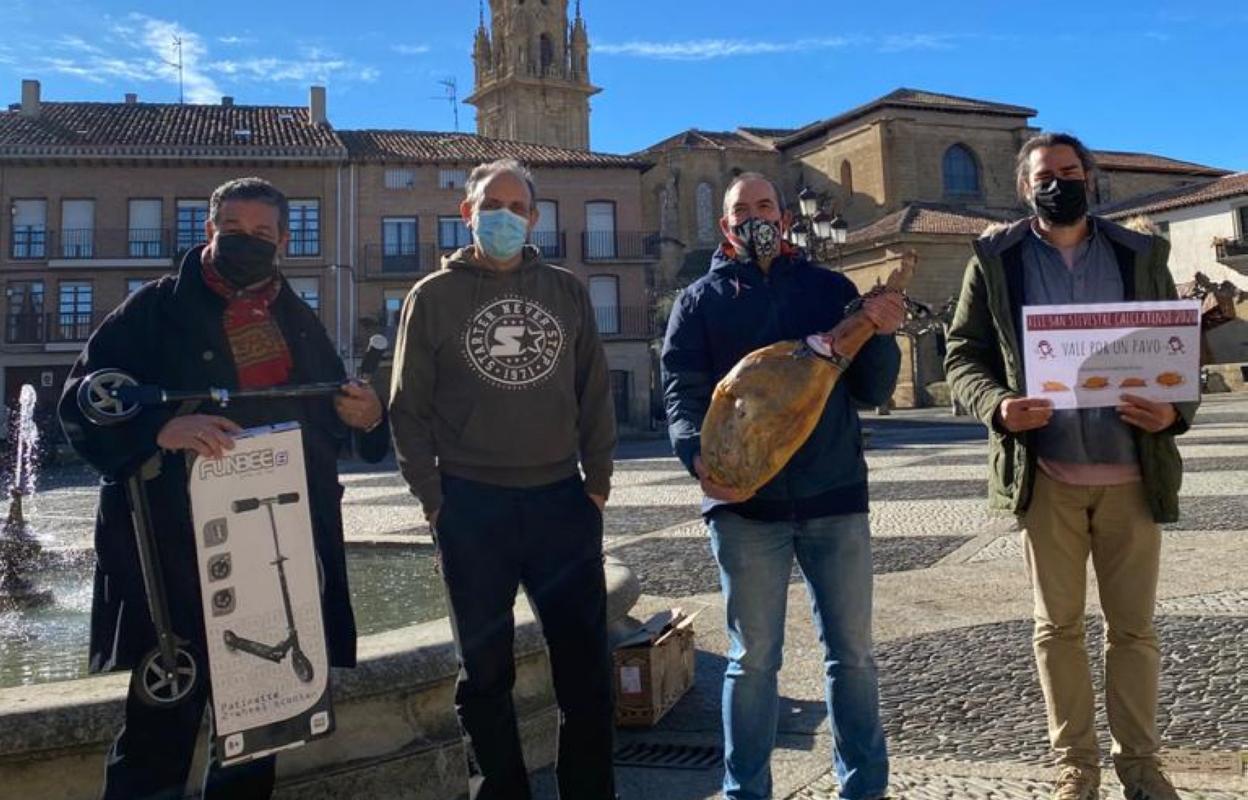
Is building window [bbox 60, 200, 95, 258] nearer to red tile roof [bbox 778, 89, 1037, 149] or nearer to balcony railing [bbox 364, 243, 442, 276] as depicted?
balcony railing [bbox 364, 243, 442, 276]

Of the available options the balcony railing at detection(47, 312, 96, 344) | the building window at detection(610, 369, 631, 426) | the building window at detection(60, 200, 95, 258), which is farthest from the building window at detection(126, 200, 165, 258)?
the building window at detection(610, 369, 631, 426)

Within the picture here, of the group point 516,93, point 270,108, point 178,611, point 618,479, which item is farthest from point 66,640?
point 516,93

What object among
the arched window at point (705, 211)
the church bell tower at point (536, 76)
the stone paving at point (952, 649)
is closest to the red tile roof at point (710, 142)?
the arched window at point (705, 211)

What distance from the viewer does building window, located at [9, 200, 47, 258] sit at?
31641 millimetres

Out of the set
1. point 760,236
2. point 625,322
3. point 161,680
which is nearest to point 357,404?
point 161,680

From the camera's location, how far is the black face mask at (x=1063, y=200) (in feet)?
8.88

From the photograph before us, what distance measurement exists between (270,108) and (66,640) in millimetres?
34993

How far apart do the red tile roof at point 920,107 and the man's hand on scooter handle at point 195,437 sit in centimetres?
4644

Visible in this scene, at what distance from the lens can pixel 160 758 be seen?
2.27 m

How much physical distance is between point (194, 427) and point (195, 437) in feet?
0.08

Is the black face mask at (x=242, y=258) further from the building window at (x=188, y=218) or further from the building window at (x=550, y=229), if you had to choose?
the building window at (x=188, y=218)

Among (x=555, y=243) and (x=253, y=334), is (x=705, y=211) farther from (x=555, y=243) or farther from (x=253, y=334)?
(x=253, y=334)

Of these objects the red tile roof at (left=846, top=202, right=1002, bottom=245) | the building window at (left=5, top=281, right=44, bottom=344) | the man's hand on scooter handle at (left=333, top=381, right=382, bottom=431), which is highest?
the red tile roof at (left=846, top=202, right=1002, bottom=245)

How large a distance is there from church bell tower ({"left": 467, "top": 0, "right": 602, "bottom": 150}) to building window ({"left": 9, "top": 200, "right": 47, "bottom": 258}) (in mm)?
32473
